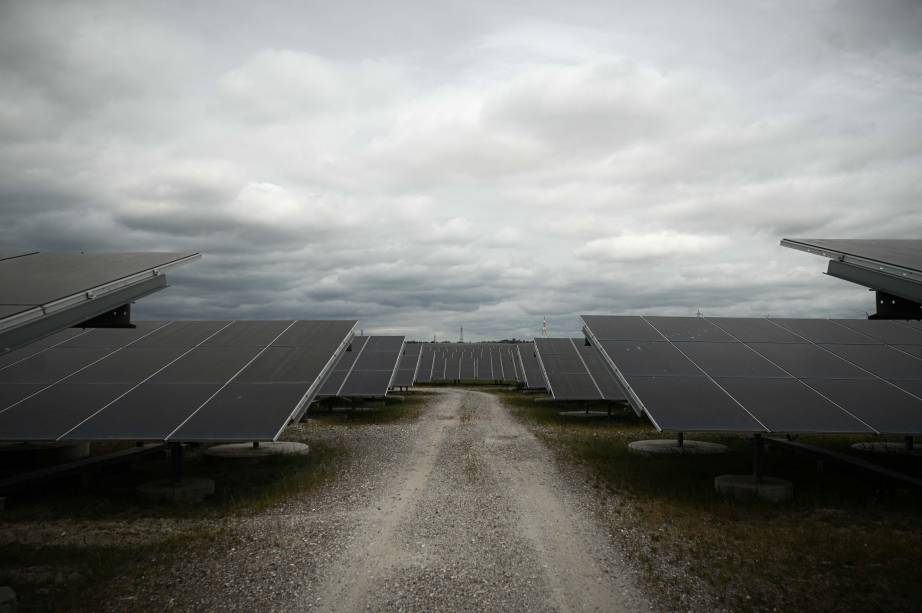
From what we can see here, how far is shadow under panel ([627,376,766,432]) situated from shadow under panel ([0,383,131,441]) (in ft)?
37.6

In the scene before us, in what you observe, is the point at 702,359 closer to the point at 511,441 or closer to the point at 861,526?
the point at 861,526

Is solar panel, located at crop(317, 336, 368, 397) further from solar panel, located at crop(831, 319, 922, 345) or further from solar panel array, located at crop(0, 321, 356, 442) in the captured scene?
solar panel, located at crop(831, 319, 922, 345)

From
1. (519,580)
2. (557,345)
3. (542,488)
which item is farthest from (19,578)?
(557,345)

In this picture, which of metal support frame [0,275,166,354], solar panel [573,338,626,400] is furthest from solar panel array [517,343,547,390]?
metal support frame [0,275,166,354]

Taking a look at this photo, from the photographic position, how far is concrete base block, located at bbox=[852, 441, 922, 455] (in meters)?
17.4

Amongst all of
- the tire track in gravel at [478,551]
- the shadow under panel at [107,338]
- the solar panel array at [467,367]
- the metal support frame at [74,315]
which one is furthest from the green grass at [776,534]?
the solar panel array at [467,367]

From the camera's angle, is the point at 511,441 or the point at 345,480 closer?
the point at 345,480

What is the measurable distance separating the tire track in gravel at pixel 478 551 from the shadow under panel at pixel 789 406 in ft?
13.8

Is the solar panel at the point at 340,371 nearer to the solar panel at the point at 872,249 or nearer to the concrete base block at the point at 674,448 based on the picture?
the concrete base block at the point at 674,448

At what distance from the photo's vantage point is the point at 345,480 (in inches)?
555

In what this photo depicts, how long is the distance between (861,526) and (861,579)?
2.80m

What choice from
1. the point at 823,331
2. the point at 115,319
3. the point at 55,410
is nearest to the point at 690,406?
the point at 823,331

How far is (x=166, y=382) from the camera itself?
13.0 m

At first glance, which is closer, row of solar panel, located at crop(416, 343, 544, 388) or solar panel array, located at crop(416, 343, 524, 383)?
row of solar panel, located at crop(416, 343, 544, 388)
